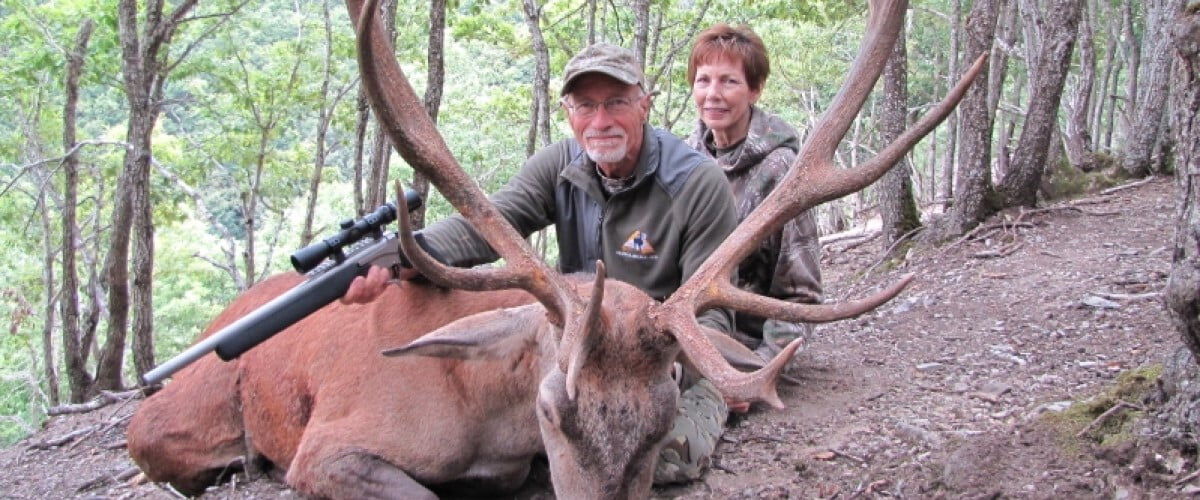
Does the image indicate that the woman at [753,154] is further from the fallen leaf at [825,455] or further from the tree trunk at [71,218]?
the tree trunk at [71,218]

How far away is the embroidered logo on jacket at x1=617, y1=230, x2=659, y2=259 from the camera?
488 cm

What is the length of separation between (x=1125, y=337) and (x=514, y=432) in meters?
3.78

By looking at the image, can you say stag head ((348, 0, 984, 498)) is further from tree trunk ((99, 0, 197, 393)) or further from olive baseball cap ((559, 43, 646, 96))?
tree trunk ((99, 0, 197, 393))

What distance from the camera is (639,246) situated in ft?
16.0

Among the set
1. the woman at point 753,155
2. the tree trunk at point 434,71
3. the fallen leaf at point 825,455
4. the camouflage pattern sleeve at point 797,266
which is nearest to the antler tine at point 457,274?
the fallen leaf at point 825,455

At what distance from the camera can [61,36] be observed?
13.3 m

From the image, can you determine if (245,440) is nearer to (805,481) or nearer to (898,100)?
(805,481)

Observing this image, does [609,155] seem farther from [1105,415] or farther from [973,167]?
[973,167]

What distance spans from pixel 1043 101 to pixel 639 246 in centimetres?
601

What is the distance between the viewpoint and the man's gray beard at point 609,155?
4680 mm

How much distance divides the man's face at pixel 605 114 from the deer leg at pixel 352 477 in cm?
182

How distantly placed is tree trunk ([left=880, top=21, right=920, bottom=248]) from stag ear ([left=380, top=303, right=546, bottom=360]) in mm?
6004

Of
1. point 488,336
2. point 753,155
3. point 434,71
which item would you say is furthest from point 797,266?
point 434,71

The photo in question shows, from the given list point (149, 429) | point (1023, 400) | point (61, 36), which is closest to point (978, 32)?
point (1023, 400)
